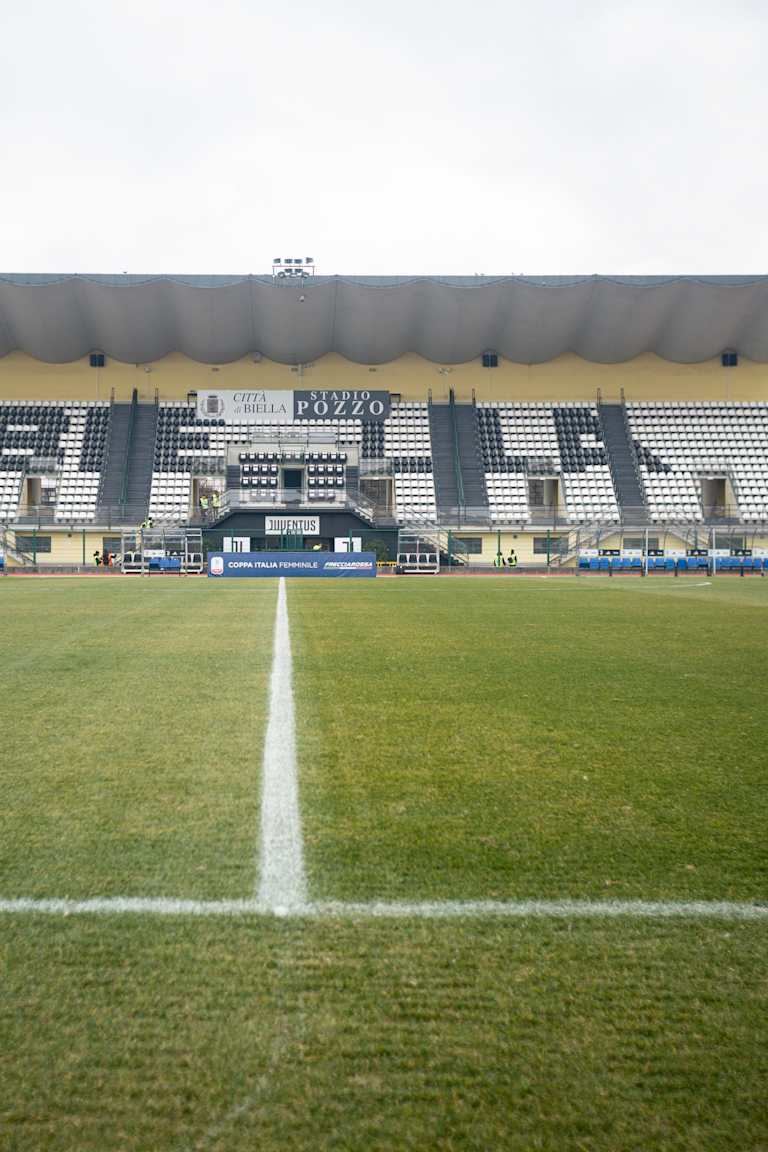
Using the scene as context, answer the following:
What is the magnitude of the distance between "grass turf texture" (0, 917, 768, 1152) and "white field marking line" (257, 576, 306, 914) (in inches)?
7.2

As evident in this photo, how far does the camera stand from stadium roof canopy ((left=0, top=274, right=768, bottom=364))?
39094 millimetres

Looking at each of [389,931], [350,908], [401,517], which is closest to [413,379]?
[401,517]

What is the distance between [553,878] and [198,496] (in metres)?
39.7

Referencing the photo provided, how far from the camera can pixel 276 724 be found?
412 centimetres

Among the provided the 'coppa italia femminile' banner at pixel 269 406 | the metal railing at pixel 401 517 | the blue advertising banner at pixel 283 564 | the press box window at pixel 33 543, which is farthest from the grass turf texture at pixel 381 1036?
the 'coppa italia femminile' banner at pixel 269 406

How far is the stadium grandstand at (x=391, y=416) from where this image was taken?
123 ft

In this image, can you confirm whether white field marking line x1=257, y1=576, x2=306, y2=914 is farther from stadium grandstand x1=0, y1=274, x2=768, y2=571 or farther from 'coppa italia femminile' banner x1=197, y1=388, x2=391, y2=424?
'coppa italia femminile' banner x1=197, y1=388, x2=391, y2=424

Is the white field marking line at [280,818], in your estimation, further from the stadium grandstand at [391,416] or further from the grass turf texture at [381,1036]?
the stadium grandstand at [391,416]

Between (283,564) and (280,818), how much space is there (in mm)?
25722

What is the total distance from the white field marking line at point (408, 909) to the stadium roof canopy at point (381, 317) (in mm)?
39824

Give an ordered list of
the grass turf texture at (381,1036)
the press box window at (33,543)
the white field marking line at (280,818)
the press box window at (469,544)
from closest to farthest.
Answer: the grass turf texture at (381,1036) → the white field marking line at (280,818) → the press box window at (33,543) → the press box window at (469,544)

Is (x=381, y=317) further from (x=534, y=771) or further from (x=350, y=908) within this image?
(x=350, y=908)

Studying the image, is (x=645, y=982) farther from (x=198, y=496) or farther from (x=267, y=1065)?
(x=198, y=496)

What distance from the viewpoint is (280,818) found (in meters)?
2.67
